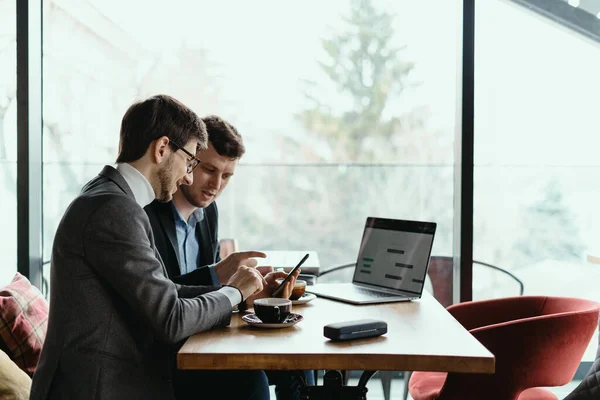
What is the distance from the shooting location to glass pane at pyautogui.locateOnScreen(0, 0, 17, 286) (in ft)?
10.7

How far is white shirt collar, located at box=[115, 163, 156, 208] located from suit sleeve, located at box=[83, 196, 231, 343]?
12 cm

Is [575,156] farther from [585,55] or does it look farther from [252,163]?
[252,163]

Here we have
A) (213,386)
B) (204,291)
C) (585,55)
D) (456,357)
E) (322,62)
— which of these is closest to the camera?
(456,357)

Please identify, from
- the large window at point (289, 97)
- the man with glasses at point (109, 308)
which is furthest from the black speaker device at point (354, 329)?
the large window at point (289, 97)

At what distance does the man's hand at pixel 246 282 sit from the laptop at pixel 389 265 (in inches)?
15.5

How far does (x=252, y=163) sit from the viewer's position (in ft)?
13.4

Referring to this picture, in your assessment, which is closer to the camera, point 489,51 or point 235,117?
point 489,51

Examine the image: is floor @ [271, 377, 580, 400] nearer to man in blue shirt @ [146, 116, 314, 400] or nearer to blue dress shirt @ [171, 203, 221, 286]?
man in blue shirt @ [146, 116, 314, 400]

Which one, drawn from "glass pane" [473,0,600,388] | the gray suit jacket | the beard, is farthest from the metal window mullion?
"glass pane" [473,0,600,388]

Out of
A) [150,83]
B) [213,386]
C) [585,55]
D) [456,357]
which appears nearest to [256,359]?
[456,357]

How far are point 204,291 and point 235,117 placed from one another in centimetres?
245

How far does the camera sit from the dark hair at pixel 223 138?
2416 millimetres

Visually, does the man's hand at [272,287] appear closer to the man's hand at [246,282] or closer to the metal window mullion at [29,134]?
the man's hand at [246,282]

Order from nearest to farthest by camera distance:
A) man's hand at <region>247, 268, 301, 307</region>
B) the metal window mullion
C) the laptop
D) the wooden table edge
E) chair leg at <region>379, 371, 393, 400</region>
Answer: the wooden table edge
man's hand at <region>247, 268, 301, 307</region>
the laptop
chair leg at <region>379, 371, 393, 400</region>
the metal window mullion
